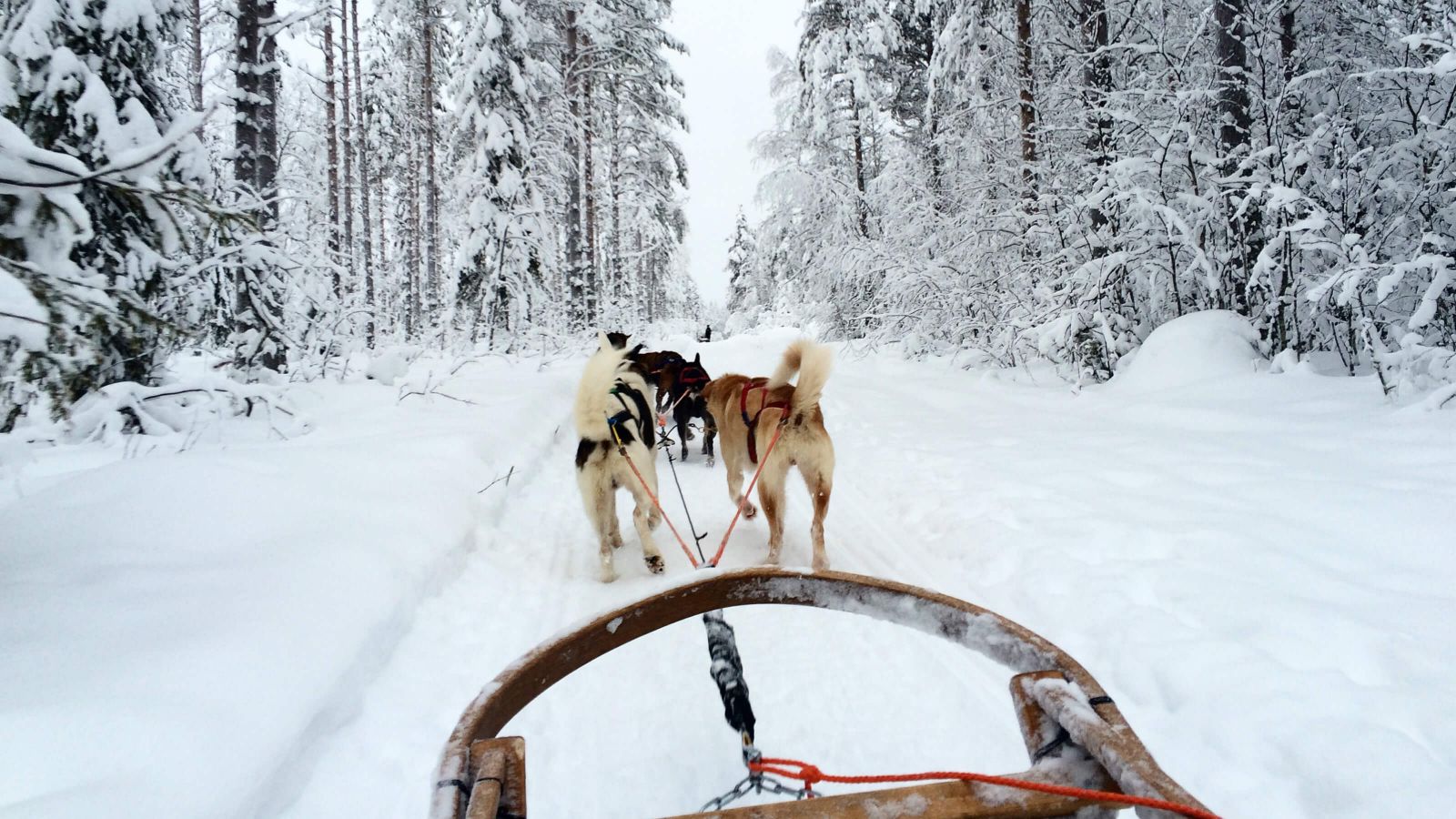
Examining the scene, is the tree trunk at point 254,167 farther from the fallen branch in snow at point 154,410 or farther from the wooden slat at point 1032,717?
the wooden slat at point 1032,717

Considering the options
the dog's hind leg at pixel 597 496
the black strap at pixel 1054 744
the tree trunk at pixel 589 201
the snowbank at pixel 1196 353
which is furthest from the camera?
the tree trunk at pixel 589 201

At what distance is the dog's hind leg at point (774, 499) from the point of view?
3.86m

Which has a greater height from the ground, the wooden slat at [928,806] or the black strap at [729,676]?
the wooden slat at [928,806]

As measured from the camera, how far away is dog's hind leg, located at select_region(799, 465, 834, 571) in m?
3.76

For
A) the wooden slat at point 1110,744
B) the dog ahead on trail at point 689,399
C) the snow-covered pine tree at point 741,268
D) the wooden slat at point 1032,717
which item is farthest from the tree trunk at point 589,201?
the snow-covered pine tree at point 741,268

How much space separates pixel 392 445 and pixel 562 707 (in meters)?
3.48

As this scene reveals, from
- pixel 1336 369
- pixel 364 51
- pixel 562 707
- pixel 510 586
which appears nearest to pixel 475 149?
pixel 364 51

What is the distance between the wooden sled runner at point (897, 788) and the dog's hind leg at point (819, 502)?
1.74 metres

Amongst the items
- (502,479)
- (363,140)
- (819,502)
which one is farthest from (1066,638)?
(363,140)

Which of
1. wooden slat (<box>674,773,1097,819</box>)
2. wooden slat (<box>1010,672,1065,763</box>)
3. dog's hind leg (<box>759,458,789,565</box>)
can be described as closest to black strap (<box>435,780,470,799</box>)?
wooden slat (<box>674,773,1097,819</box>)

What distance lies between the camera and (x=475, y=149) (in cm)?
1358

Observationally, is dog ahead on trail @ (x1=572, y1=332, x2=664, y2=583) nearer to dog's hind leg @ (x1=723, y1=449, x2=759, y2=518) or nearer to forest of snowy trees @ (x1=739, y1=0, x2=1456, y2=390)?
dog's hind leg @ (x1=723, y1=449, x2=759, y2=518)

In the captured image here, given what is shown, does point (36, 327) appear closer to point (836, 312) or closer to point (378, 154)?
point (836, 312)

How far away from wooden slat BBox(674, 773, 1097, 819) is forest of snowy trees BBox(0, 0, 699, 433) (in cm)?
248
